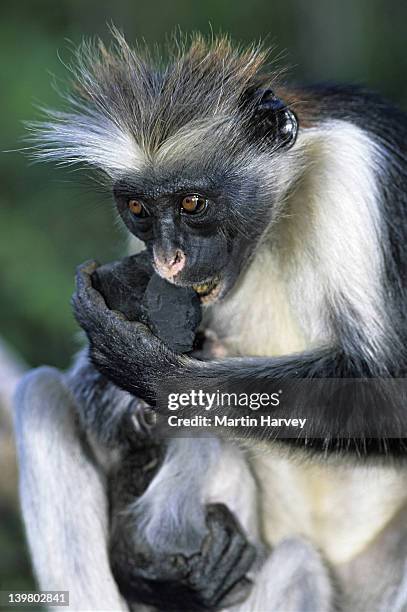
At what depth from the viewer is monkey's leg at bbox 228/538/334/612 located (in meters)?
4.77

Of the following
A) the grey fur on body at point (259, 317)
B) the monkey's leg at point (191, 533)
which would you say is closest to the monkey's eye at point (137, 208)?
the grey fur on body at point (259, 317)

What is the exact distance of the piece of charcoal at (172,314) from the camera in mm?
4215

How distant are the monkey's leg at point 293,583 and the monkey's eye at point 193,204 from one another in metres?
1.87

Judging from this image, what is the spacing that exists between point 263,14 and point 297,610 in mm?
10657

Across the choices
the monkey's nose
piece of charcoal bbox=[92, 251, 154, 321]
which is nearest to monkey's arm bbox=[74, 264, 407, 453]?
piece of charcoal bbox=[92, 251, 154, 321]

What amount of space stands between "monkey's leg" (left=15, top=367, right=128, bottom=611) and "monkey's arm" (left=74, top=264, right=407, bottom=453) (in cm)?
97

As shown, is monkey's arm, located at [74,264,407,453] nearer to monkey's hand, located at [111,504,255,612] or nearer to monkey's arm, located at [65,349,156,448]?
monkey's arm, located at [65,349,156,448]

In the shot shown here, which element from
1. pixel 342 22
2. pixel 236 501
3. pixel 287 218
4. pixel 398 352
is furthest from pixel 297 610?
pixel 342 22

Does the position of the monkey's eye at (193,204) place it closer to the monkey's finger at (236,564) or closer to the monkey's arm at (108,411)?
the monkey's arm at (108,411)

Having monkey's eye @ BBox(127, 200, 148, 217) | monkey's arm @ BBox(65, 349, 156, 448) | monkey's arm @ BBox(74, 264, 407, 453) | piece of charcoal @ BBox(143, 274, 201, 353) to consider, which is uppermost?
monkey's eye @ BBox(127, 200, 148, 217)

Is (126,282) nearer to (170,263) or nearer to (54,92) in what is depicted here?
(170,263)

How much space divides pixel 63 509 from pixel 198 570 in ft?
2.55

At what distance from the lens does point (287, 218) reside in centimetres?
453

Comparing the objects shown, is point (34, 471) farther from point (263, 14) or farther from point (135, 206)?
point (263, 14)
